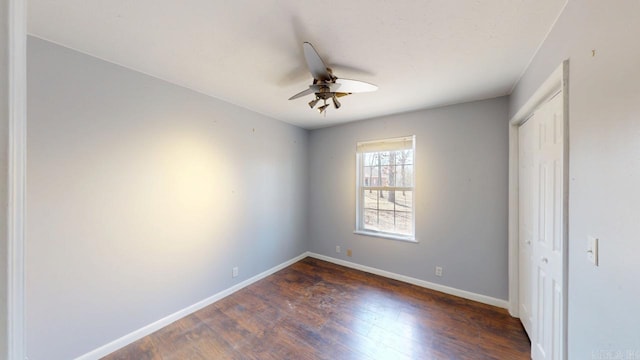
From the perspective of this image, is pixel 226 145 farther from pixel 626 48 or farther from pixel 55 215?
pixel 626 48

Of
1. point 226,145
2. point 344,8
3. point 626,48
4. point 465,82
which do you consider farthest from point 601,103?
point 226,145

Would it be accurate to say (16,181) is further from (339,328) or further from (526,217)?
(526,217)

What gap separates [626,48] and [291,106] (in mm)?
2592

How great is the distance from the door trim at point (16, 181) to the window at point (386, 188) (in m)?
3.24

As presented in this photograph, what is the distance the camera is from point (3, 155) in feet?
1.28

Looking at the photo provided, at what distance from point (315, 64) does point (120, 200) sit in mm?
1968

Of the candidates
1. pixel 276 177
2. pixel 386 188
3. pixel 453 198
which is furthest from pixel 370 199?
pixel 276 177

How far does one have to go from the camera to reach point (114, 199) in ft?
6.07

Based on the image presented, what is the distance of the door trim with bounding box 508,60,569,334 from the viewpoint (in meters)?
1.16

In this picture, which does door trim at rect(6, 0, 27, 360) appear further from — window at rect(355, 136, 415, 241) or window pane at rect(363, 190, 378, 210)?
window pane at rect(363, 190, 378, 210)

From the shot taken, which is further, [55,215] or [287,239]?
[287,239]

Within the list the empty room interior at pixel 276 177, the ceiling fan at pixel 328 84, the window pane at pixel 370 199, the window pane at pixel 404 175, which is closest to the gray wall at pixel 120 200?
the empty room interior at pixel 276 177

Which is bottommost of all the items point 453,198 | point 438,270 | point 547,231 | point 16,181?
point 438,270

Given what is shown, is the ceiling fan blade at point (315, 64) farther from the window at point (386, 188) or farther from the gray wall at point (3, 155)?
the window at point (386, 188)
